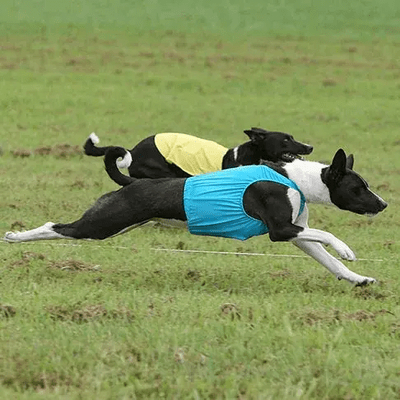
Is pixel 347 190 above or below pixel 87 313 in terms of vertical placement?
above

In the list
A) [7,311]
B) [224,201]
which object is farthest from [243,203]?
[7,311]

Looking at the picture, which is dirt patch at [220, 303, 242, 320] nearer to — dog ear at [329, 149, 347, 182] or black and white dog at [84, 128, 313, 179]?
dog ear at [329, 149, 347, 182]

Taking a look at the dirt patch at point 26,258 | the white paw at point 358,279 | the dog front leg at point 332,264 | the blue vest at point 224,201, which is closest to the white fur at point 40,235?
the dirt patch at point 26,258

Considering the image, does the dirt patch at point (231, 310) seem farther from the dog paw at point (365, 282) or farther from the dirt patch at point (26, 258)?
the dirt patch at point (26, 258)

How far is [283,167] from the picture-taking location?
8.49 metres

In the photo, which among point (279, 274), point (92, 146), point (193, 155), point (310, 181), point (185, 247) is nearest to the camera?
point (310, 181)

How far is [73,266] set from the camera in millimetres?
8617

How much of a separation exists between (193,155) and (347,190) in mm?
3838

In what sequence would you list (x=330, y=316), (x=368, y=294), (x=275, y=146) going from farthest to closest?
1. (x=275, y=146)
2. (x=368, y=294)
3. (x=330, y=316)

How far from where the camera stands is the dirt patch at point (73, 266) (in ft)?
28.1

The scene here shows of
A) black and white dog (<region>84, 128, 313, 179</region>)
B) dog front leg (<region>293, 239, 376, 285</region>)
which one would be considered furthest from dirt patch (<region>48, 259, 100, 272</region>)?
black and white dog (<region>84, 128, 313, 179</region>)

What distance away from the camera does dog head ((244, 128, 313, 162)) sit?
12.0m

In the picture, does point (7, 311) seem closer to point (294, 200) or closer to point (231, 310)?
point (231, 310)

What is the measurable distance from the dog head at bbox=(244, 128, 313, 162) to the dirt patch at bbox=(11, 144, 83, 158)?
726 cm
